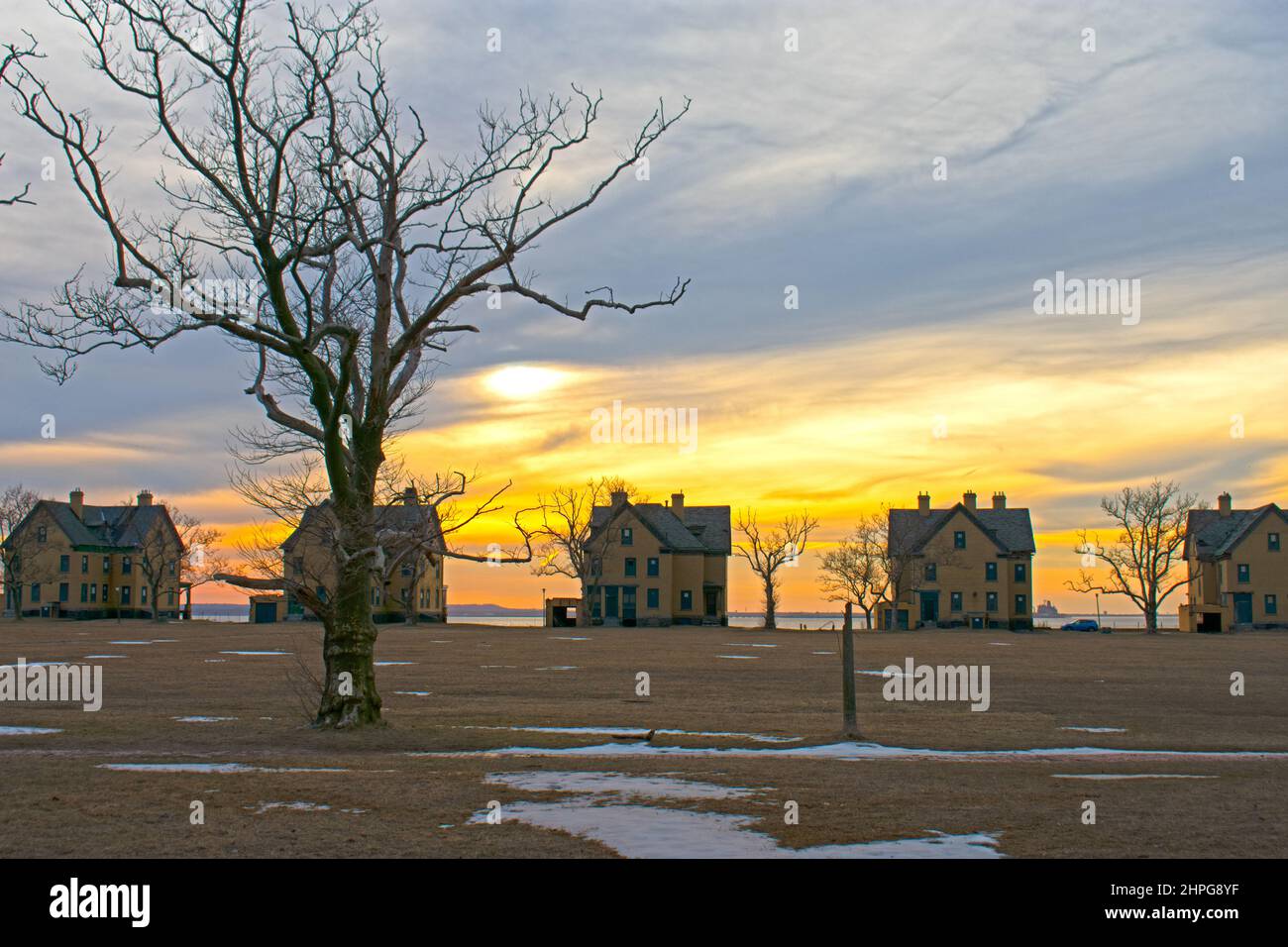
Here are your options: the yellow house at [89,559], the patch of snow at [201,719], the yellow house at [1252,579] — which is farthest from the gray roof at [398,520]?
the yellow house at [1252,579]

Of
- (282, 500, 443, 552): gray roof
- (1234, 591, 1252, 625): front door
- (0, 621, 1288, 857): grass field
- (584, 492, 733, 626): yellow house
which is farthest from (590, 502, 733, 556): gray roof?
(282, 500, 443, 552): gray roof

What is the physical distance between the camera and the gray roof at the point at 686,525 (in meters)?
101

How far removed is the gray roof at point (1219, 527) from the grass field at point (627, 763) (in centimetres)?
6160

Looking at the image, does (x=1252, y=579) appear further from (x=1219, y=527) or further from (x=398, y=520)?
(x=398, y=520)

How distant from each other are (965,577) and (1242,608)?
23.4 m

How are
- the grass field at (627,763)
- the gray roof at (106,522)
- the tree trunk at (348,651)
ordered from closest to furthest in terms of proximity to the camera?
the grass field at (627,763) < the tree trunk at (348,651) < the gray roof at (106,522)

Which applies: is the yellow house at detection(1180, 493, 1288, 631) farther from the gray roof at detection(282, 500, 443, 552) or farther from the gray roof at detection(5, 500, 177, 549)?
the gray roof at detection(5, 500, 177, 549)

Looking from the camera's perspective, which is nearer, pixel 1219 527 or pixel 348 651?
pixel 348 651

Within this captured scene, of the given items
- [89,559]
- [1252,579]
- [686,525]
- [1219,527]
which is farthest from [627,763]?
[89,559]

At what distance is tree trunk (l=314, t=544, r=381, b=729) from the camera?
22.8m

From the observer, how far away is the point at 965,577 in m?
101

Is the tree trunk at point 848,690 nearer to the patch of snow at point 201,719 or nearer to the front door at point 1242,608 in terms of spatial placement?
the patch of snow at point 201,719
